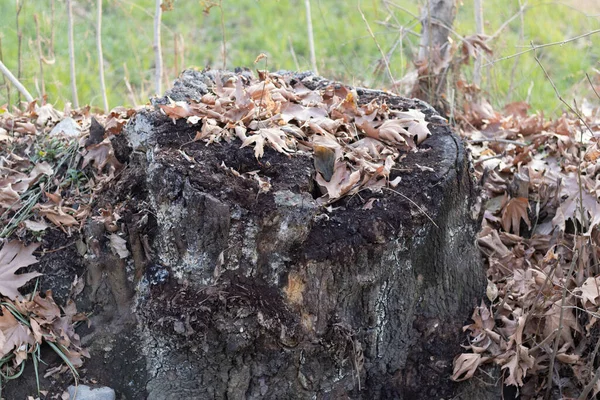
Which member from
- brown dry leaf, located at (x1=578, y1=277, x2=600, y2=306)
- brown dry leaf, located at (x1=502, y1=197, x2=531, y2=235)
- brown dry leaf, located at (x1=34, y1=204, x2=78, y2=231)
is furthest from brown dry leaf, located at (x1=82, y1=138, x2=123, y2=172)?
brown dry leaf, located at (x1=578, y1=277, x2=600, y2=306)

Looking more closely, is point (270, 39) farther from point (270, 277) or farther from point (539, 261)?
point (270, 277)

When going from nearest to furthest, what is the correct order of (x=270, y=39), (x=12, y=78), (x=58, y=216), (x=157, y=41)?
(x=58, y=216) < (x=12, y=78) < (x=157, y=41) < (x=270, y=39)

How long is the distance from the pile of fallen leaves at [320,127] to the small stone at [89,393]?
1118mm

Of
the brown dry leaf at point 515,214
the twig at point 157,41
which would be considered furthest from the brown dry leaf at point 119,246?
the twig at point 157,41

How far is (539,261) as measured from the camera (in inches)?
133

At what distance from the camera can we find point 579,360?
306 cm

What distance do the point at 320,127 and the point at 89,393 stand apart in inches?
58.8

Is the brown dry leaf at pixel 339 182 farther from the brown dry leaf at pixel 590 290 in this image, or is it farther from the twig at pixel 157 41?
the twig at pixel 157 41

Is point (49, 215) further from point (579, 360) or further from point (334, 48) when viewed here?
point (334, 48)

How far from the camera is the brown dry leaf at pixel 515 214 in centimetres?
356

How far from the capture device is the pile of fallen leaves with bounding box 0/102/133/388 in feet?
9.72

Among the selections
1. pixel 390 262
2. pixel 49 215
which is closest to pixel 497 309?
pixel 390 262

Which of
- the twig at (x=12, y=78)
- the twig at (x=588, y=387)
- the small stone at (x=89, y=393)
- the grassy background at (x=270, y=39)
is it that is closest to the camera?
the twig at (x=588, y=387)

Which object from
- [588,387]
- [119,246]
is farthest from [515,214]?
[119,246]
